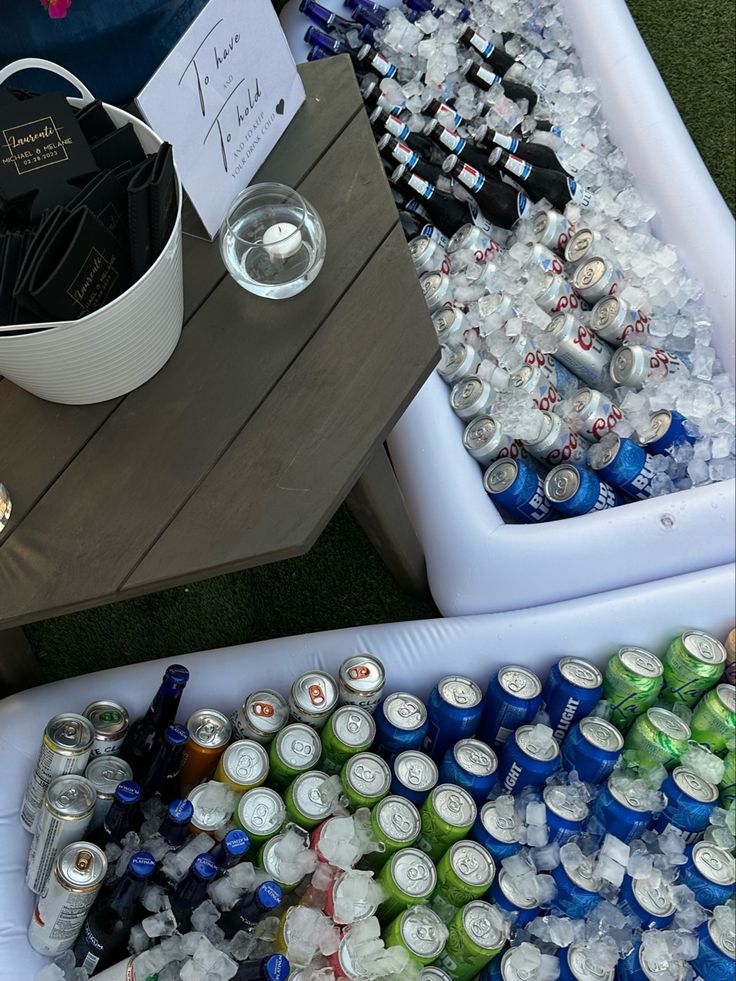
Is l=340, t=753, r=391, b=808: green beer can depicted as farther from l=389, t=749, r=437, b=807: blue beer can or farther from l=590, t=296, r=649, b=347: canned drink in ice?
l=590, t=296, r=649, b=347: canned drink in ice

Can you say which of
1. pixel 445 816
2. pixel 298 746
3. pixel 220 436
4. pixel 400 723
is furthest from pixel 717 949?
pixel 220 436

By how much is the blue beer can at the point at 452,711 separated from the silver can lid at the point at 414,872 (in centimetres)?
20

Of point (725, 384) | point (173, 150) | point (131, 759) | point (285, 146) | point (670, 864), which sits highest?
point (173, 150)

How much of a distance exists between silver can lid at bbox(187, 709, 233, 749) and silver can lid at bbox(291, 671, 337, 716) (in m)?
0.11

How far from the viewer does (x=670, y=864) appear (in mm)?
1313

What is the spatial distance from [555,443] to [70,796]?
966 mm

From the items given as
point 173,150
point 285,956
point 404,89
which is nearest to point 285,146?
point 173,150

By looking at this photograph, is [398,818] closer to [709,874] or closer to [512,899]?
[512,899]

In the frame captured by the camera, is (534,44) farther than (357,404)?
Yes

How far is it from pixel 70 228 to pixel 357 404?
37 cm

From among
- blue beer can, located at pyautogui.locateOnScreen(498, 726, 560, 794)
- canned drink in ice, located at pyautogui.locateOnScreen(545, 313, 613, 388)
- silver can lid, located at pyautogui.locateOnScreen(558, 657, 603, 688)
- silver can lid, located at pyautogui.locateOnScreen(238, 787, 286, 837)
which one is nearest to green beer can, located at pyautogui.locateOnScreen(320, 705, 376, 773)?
silver can lid, located at pyautogui.locateOnScreen(238, 787, 286, 837)

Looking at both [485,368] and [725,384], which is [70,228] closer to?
[485,368]

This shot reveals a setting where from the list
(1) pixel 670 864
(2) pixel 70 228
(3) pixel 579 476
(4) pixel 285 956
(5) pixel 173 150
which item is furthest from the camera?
(3) pixel 579 476

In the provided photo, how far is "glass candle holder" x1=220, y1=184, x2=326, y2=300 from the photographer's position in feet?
3.55
